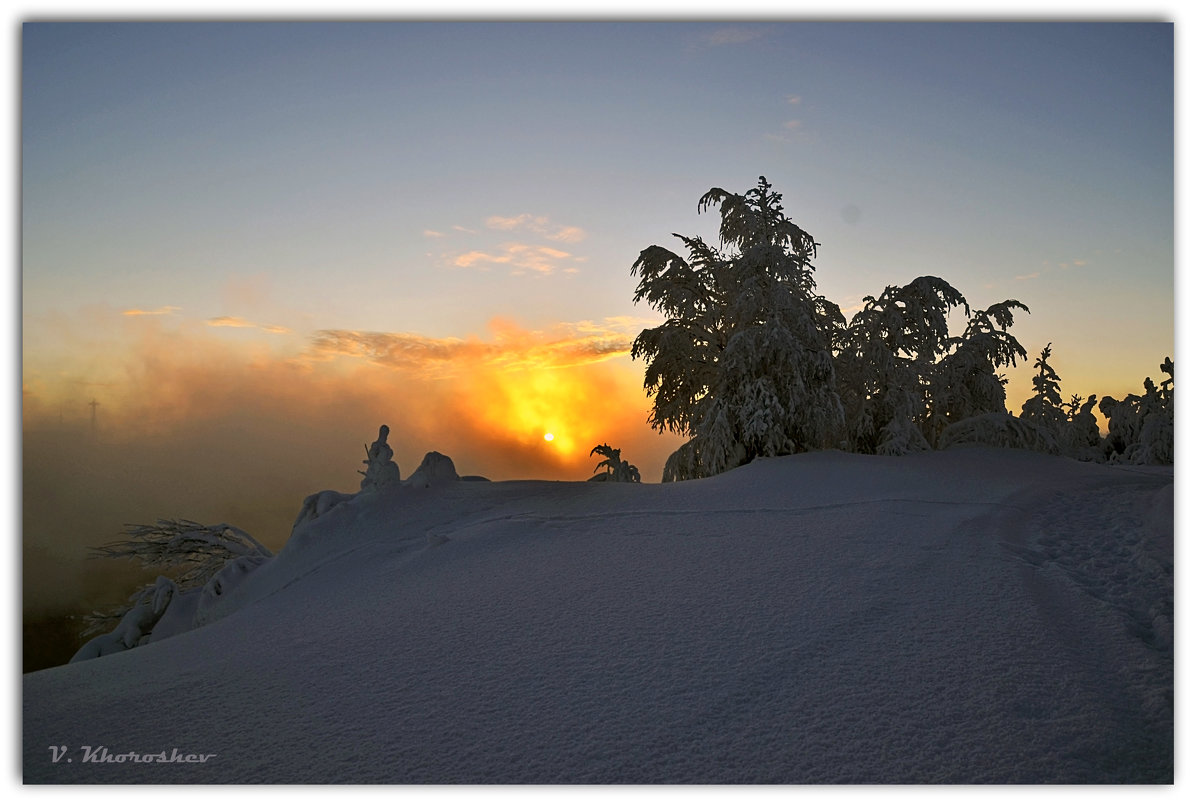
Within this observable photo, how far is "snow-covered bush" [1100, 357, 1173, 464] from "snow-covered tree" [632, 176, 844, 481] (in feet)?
23.2

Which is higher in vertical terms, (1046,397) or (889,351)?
(889,351)

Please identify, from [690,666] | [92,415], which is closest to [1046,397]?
[690,666]

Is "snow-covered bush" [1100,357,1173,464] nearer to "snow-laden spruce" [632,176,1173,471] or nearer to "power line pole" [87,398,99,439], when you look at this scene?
"snow-laden spruce" [632,176,1173,471]

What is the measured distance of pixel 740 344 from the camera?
1226cm

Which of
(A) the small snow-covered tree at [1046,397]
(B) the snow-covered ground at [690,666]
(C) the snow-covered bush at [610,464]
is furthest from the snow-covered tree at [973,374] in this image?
(B) the snow-covered ground at [690,666]

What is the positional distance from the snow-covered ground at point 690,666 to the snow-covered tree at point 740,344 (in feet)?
19.3

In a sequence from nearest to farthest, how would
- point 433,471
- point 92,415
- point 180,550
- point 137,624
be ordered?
point 92,415 < point 137,624 < point 433,471 < point 180,550

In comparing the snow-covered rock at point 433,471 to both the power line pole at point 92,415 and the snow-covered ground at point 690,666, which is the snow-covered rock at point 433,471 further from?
the power line pole at point 92,415

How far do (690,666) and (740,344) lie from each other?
30.2ft

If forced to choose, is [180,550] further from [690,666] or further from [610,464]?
[690,666]

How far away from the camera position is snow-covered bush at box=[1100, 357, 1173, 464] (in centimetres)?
1497

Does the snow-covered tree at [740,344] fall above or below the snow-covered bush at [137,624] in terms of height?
above

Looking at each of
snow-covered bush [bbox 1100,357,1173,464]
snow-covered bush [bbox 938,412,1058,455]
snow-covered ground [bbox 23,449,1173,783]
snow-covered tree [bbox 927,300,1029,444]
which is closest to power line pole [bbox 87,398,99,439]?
snow-covered ground [bbox 23,449,1173,783]

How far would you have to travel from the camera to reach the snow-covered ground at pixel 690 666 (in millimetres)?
2900
